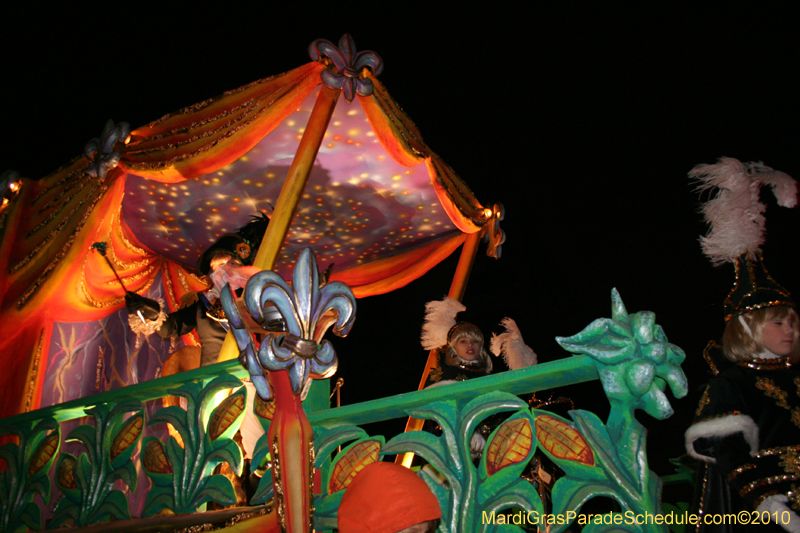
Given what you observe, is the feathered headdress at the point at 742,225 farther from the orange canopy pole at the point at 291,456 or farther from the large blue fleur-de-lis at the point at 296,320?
the orange canopy pole at the point at 291,456

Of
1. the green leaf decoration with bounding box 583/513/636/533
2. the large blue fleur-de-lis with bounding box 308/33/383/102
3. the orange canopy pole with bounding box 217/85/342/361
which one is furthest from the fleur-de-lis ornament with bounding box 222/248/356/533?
the large blue fleur-de-lis with bounding box 308/33/383/102

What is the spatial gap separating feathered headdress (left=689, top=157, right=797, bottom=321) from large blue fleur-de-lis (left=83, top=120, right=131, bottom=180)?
3.10 meters

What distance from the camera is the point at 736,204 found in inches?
85.6

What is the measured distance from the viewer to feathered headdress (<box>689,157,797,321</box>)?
2.13m

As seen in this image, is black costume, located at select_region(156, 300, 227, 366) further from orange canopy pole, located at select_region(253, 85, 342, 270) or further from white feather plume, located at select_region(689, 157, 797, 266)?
white feather plume, located at select_region(689, 157, 797, 266)

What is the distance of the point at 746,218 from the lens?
84.3 inches

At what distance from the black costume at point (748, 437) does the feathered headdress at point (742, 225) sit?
26 cm

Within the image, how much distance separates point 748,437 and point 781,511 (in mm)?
248

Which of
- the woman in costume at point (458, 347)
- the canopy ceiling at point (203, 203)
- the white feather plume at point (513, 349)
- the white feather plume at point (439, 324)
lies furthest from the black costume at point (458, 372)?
the canopy ceiling at point (203, 203)

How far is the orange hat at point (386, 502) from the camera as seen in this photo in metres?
1.67

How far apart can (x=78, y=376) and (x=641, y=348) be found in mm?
3998

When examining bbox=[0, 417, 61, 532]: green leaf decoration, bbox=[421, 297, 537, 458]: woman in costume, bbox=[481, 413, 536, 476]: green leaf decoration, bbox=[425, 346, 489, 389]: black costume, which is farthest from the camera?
bbox=[421, 297, 537, 458]: woman in costume

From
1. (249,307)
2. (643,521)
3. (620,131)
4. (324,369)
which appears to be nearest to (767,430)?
(643,521)

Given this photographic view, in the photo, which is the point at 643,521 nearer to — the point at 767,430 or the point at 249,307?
the point at 767,430
